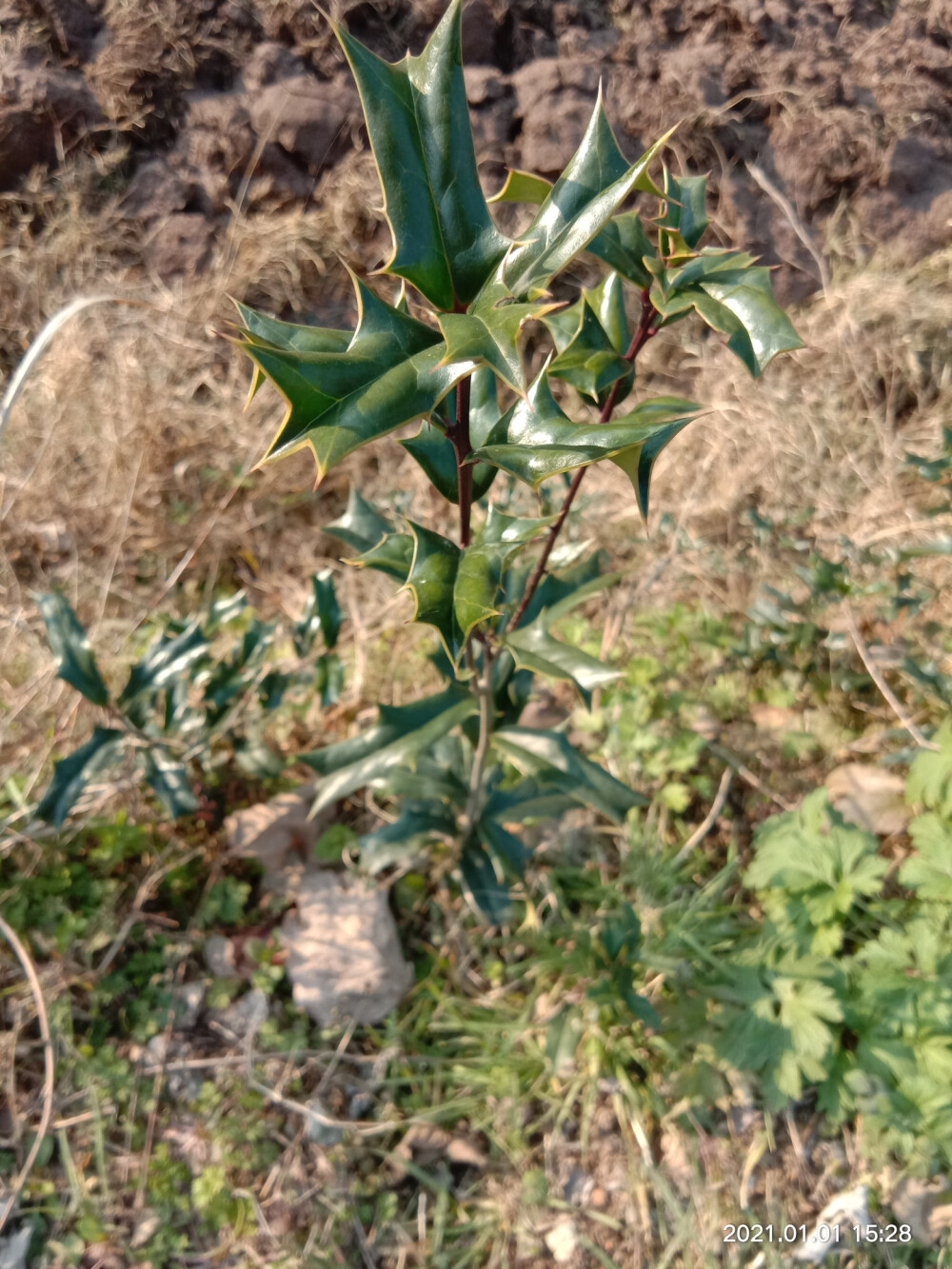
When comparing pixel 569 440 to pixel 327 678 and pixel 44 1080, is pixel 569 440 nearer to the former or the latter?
pixel 327 678

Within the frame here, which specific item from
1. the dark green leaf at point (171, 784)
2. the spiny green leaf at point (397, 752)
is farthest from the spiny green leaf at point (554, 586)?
the dark green leaf at point (171, 784)

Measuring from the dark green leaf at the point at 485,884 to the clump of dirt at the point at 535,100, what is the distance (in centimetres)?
261

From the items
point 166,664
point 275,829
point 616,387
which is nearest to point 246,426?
point 166,664

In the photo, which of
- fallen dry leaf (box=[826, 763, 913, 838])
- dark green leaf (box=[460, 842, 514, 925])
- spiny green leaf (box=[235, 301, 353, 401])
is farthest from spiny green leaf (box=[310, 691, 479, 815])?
fallen dry leaf (box=[826, 763, 913, 838])

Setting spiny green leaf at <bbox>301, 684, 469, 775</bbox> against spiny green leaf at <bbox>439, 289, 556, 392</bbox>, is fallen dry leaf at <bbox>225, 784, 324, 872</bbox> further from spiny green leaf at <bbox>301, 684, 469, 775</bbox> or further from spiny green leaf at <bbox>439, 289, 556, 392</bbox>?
spiny green leaf at <bbox>439, 289, 556, 392</bbox>

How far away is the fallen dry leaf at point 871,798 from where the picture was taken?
80.2 inches

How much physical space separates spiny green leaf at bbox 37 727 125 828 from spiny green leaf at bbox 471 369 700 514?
1299 mm

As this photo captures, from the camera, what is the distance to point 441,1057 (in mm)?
1886

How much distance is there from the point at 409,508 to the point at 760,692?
3.97 ft

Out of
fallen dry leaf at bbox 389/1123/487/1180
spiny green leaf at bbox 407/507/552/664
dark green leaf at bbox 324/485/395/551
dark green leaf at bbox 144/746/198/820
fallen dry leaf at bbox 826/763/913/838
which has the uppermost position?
spiny green leaf at bbox 407/507/552/664

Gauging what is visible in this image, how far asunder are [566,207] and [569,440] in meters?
0.26

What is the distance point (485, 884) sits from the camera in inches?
72.4

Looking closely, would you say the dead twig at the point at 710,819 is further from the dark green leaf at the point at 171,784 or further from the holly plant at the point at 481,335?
the dark green leaf at the point at 171,784

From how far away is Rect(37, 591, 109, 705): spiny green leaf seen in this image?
1.75 m
